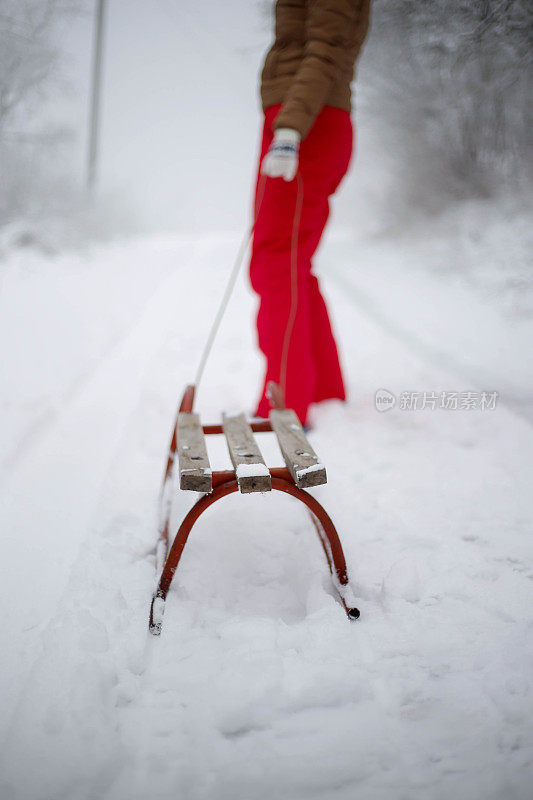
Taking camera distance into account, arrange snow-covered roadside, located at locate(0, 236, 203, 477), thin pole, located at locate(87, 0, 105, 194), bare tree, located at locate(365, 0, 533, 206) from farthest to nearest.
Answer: thin pole, located at locate(87, 0, 105, 194)
bare tree, located at locate(365, 0, 533, 206)
snow-covered roadside, located at locate(0, 236, 203, 477)

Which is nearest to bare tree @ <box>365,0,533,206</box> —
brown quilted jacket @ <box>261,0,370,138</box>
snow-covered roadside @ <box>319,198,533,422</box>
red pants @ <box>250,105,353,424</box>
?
snow-covered roadside @ <box>319,198,533,422</box>

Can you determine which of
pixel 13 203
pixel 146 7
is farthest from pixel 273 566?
pixel 146 7

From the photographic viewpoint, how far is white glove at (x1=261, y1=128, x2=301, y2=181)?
1670 millimetres

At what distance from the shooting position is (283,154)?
65.6 inches

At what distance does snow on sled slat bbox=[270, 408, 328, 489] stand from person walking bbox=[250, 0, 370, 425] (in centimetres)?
62

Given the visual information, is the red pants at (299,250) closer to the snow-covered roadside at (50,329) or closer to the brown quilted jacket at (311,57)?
the brown quilted jacket at (311,57)

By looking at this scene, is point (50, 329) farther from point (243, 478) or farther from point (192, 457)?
point (243, 478)

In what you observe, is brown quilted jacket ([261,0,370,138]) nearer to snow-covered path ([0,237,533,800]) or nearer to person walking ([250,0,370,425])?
person walking ([250,0,370,425])

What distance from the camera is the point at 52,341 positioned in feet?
9.89

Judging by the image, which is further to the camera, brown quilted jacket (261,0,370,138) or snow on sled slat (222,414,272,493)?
brown quilted jacket (261,0,370,138)

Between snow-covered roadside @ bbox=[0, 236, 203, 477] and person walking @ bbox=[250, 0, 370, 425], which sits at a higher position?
person walking @ bbox=[250, 0, 370, 425]

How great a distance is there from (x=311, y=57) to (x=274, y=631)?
202 centimetres

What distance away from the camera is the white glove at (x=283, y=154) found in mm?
1670

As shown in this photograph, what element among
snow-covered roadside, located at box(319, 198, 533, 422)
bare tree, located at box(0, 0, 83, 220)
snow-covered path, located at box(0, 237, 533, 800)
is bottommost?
snow-covered path, located at box(0, 237, 533, 800)
